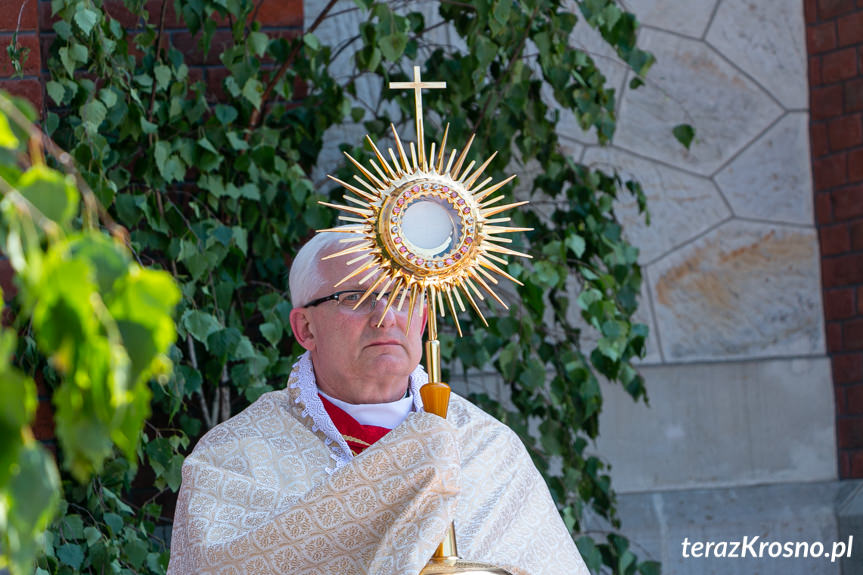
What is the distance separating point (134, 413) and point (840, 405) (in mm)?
3665

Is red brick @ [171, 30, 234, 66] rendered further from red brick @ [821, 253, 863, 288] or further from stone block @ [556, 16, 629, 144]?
red brick @ [821, 253, 863, 288]

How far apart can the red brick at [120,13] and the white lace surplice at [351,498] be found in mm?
1365

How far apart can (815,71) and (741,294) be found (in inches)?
31.5

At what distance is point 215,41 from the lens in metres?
3.69

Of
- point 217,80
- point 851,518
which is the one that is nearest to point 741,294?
point 851,518

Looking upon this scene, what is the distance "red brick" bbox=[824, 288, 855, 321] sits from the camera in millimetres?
4172

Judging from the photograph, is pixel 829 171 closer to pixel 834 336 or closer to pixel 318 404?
pixel 834 336

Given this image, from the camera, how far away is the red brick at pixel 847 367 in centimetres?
416

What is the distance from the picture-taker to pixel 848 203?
165 inches

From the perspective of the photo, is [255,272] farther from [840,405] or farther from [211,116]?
[840,405]

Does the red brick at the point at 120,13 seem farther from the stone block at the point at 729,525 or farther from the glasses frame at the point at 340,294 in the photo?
the stone block at the point at 729,525

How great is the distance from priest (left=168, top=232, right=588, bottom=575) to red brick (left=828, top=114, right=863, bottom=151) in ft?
6.52

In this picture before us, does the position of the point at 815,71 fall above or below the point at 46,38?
below

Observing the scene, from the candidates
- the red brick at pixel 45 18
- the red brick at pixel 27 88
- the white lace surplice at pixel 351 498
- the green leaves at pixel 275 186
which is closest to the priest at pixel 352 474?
the white lace surplice at pixel 351 498
